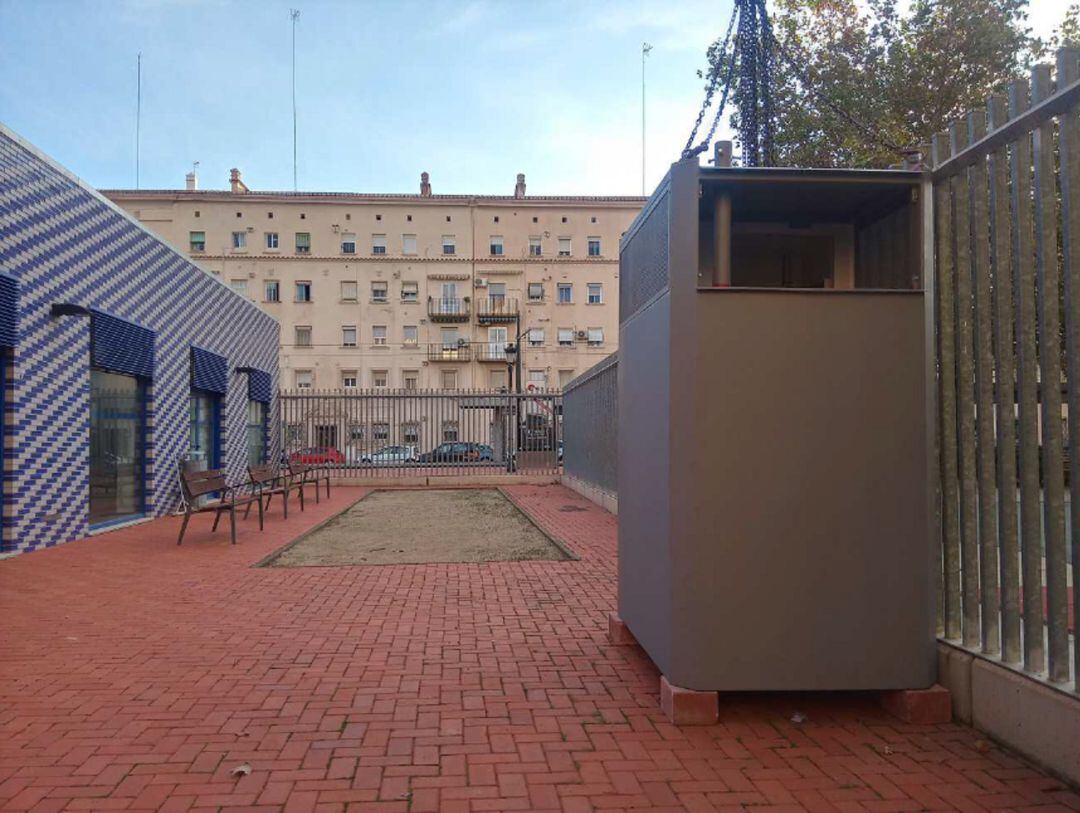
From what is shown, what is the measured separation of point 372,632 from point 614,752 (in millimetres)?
2484

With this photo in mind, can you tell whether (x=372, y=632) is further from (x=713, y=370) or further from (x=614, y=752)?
(x=713, y=370)

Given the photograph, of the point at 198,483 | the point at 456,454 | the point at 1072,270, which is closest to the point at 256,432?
the point at 456,454

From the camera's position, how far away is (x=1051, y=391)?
3.06m

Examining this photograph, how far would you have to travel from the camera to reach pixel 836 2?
1683 cm

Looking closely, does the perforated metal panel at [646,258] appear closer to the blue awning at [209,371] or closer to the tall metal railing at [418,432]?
the blue awning at [209,371]

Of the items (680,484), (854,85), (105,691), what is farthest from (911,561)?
(854,85)

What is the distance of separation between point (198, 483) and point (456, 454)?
460 inches

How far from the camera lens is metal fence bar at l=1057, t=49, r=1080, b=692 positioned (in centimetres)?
288

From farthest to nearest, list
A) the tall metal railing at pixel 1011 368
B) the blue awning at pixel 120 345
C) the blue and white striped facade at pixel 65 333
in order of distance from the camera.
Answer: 1. the blue awning at pixel 120 345
2. the blue and white striped facade at pixel 65 333
3. the tall metal railing at pixel 1011 368

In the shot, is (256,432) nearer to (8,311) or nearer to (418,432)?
(418,432)

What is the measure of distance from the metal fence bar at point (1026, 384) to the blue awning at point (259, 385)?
1642cm

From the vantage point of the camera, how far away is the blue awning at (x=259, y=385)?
1789 cm

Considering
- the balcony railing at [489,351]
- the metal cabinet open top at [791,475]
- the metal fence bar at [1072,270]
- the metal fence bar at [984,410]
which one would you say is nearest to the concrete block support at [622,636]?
the metal cabinet open top at [791,475]

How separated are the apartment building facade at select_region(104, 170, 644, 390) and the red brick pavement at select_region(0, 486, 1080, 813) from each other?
45.6 meters
